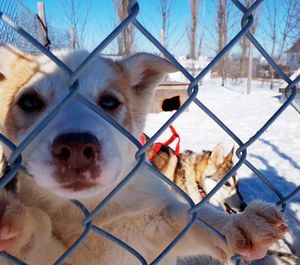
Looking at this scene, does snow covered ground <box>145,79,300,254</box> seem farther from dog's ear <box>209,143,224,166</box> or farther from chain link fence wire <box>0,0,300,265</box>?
chain link fence wire <box>0,0,300,265</box>

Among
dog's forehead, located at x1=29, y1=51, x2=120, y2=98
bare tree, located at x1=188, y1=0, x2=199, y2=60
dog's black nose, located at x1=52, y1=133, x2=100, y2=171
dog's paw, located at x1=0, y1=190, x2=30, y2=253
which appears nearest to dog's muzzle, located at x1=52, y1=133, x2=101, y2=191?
dog's black nose, located at x1=52, y1=133, x2=100, y2=171

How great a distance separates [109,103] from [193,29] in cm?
1572

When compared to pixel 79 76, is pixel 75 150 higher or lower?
lower

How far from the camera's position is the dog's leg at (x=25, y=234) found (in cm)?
91

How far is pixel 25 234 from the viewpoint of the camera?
1.04m

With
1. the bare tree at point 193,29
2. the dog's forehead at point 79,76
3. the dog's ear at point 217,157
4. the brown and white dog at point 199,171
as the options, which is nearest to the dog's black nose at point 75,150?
the dog's forehead at point 79,76

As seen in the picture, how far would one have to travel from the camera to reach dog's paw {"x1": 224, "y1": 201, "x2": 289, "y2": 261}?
3.49 ft

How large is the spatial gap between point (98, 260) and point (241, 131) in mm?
5095

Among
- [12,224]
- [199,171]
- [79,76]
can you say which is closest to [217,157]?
[199,171]

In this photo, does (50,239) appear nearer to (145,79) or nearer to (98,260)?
(98,260)

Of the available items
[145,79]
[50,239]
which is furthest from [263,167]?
[50,239]

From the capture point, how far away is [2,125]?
1.51 meters

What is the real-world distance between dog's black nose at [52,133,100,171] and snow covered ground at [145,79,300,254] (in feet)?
7.19

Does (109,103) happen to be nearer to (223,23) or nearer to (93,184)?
(93,184)
